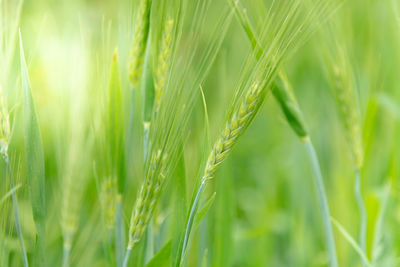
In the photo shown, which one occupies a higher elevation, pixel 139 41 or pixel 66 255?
pixel 139 41

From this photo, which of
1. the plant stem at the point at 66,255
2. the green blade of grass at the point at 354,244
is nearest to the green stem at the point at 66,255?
the plant stem at the point at 66,255

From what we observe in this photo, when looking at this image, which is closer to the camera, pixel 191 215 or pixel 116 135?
pixel 191 215

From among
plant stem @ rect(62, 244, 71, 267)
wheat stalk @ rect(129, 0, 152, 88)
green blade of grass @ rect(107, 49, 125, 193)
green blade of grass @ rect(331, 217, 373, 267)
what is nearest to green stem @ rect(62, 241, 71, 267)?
plant stem @ rect(62, 244, 71, 267)

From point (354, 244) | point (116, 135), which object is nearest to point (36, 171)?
point (116, 135)

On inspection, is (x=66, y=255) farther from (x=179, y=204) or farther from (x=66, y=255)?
(x=179, y=204)

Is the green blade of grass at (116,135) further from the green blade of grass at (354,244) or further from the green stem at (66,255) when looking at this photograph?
the green blade of grass at (354,244)

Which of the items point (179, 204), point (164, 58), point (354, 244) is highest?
point (164, 58)

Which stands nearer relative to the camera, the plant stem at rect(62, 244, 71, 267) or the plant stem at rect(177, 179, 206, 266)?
the plant stem at rect(177, 179, 206, 266)

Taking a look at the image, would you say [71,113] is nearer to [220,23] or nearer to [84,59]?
[84,59]

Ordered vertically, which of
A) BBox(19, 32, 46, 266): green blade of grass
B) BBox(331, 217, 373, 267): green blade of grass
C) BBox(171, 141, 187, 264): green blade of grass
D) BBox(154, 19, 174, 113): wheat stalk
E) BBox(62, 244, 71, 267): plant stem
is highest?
BBox(154, 19, 174, 113): wheat stalk

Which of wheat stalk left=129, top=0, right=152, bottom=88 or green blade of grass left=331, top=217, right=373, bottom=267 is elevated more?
wheat stalk left=129, top=0, right=152, bottom=88

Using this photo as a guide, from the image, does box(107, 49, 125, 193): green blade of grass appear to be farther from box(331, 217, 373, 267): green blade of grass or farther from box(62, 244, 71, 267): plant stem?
box(331, 217, 373, 267): green blade of grass
